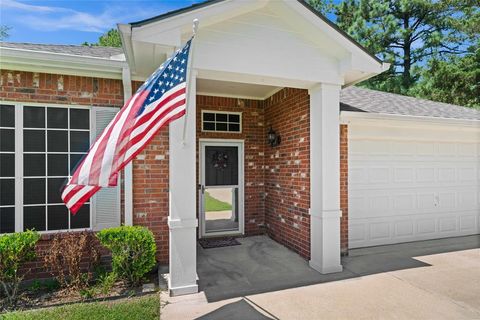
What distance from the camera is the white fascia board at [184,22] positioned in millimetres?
3693

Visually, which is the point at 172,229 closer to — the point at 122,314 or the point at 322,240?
the point at 122,314

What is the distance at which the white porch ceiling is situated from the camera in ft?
19.0

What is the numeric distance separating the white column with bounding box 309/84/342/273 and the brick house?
0.02 meters

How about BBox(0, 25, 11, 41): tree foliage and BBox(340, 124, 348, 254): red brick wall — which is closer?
BBox(340, 124, 348, 254): red brick wall

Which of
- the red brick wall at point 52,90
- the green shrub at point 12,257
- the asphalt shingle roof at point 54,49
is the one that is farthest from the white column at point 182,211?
the asphalt shingle roof at point 54,49

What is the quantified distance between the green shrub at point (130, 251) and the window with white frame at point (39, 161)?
32.6 inches

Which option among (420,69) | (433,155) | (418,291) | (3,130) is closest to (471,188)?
(433,155)

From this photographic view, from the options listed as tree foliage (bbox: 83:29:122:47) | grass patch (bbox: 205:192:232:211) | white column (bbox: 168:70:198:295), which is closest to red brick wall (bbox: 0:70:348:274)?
grass patch (bbox: 205:192:232:211)

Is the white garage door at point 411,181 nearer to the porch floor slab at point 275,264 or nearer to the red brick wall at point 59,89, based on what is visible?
the porch floor slab at point 275,264

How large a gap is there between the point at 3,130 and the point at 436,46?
20376mm

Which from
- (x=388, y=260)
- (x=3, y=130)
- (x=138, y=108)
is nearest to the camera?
(x=138, y=108)

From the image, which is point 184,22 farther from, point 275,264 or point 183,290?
point 275,264

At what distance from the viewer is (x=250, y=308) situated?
3.59 m

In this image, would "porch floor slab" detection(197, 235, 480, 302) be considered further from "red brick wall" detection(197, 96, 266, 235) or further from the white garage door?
"red brick wall" detection(197, 96, 266, 235)
